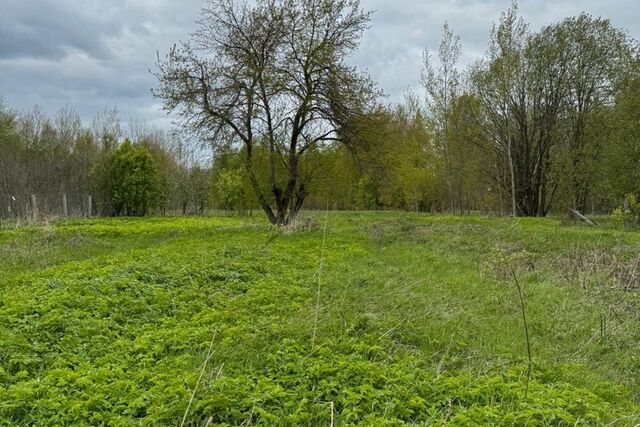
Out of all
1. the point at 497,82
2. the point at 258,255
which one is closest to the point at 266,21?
the point at 258,255

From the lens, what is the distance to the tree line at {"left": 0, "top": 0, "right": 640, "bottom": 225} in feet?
51.5

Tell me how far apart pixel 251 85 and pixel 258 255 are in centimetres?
825

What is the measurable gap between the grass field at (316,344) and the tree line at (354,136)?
594cm

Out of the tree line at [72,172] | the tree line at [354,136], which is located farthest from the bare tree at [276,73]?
the tree line at [72,172]

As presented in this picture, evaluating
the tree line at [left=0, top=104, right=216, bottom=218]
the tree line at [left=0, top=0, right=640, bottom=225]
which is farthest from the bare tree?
the tree line at [left=0, top=104, right=216, bottom=218]

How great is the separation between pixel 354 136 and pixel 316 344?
1239cm

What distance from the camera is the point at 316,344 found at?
403cm

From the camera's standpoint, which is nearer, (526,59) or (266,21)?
(266,21)

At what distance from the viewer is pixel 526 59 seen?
913 inches

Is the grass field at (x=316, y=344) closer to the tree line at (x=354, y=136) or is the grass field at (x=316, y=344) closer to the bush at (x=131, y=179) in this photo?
the tree line at (x=354, y=136)

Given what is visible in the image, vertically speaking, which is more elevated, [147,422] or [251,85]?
[251,85]

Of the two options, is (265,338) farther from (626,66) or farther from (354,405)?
(626,66)

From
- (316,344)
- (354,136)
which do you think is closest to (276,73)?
(354,136)

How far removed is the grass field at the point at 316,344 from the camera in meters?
2.82
